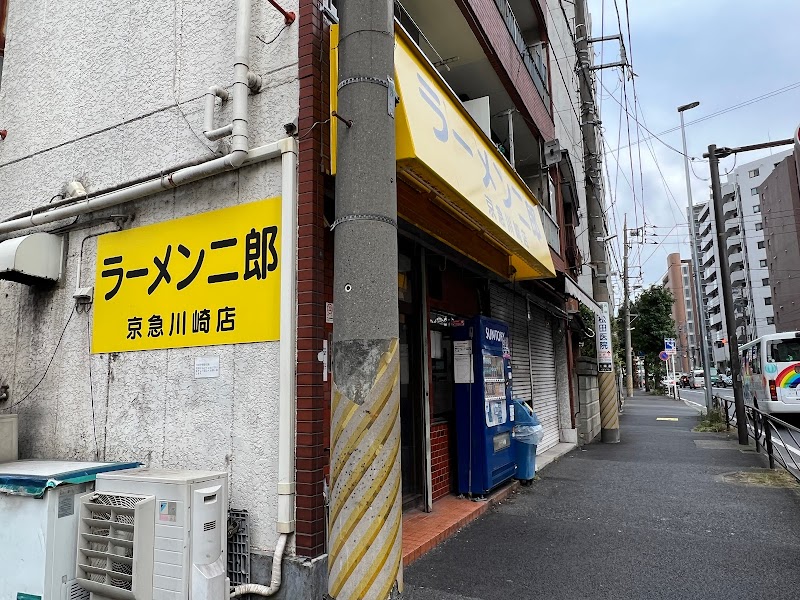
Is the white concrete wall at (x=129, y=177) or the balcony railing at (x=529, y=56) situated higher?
the balcony railing at (x=529, y=56)

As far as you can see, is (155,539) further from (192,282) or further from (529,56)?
(529,56)

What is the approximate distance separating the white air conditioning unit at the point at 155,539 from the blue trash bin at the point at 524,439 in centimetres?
532

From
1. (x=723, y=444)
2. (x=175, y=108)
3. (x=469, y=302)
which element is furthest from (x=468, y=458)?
(x=723, y=444)

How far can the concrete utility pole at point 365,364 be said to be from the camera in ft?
8.55

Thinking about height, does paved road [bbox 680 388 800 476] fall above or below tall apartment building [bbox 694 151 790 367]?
below

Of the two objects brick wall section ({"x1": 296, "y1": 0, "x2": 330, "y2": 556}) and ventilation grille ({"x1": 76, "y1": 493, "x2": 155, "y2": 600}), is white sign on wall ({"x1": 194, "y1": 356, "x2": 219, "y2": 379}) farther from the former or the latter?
ventilation grille ({"x1": 76, "y1": 493, "x2": 155, "y2": 600})

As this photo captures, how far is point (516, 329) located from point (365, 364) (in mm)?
8547

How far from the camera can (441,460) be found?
23.6ft

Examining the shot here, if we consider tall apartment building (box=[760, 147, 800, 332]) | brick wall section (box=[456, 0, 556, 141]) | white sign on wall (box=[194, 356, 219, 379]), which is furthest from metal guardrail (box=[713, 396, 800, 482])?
tall apartment building (box=[760, 147, 800, 332])

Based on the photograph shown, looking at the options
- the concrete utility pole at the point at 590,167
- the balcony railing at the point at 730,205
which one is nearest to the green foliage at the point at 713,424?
the concrete utility pole at the point at 590,167

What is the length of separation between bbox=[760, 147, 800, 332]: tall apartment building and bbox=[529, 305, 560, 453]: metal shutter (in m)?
44.3

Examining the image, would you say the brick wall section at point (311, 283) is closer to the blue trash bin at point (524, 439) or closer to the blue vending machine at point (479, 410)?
the blue vending machine at point (479, 410)

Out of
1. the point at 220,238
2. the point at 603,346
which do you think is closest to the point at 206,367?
the point at 220,238

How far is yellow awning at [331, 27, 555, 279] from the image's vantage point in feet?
13.9
